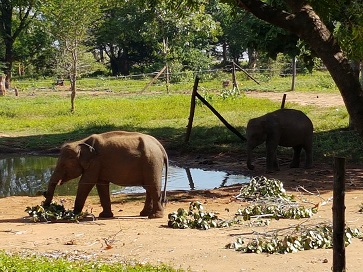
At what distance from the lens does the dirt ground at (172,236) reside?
9.06m

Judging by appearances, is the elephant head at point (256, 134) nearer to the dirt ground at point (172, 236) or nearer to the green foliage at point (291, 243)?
the dirt ground at point (172, 236)

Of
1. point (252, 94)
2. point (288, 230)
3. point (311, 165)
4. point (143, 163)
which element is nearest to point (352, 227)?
point (288, 230)

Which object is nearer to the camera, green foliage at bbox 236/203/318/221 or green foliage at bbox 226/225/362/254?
green foliage at bbox 226/225/362/254

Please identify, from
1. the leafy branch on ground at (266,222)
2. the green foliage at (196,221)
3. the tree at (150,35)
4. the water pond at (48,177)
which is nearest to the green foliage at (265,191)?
the leafy branch on ground at (266,222)

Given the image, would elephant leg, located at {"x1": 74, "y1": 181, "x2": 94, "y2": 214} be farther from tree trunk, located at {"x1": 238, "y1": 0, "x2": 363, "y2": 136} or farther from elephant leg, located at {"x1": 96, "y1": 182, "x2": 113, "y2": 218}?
tree trunk, located at {"x1": 238, "y1": 0, "x2": 363, "y2": 136}

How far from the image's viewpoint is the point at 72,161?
12.8 metres

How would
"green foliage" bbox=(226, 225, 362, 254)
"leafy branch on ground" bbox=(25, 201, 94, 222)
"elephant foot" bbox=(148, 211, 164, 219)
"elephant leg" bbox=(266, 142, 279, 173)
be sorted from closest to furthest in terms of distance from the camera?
"green foliage" bbox=(226, 225, 362, 254) → "leafy branch on ground" bbox=(25, 201, 94, 222) → "elephant foot" bbox=(148, 211, 164, 219) → "elephant leg" bbox=(266, 142, 279, 173)

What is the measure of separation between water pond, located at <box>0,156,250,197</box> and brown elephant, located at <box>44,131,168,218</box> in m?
3.73

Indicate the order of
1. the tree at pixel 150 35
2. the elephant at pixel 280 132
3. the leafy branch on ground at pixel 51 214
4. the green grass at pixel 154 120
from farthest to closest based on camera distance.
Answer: the tree at pixel 150 35 → the green grass at pixel 154 120 → the elephant at pixel 280 132 → the leafy branch on ground at pixel 51 214

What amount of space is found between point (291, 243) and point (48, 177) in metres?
10.4

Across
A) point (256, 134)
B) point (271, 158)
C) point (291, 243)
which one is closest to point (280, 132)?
point (256, 134)

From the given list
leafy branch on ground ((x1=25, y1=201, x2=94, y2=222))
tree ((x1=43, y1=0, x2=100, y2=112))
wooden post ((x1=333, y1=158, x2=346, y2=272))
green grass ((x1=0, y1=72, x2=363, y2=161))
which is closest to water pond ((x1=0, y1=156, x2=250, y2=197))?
green grass ((x1=0, y1=72, x2=363, y2=161))

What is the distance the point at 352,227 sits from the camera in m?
10.7

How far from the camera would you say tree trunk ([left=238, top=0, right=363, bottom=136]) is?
616cm
